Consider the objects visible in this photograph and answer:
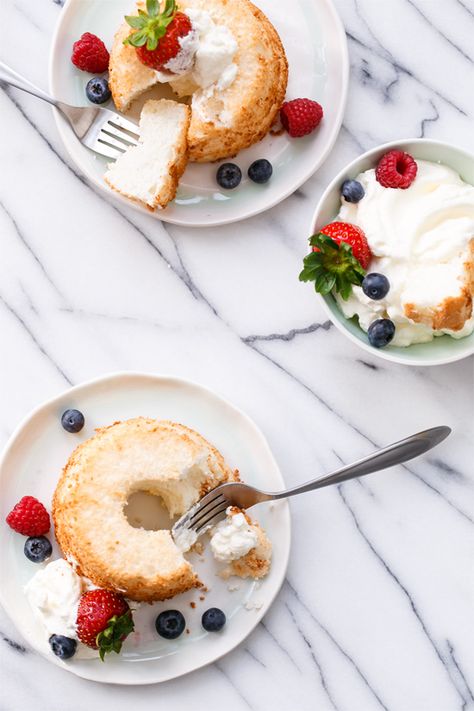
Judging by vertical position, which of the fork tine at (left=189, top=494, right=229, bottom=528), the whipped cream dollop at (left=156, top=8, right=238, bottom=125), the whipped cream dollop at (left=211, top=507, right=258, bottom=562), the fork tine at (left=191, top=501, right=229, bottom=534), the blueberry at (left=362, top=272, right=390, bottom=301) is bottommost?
the whipped cream dollop at (left=211, top=507, right=258, bottom=562)

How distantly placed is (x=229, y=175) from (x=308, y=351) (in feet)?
1.74

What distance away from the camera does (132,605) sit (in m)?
2.31

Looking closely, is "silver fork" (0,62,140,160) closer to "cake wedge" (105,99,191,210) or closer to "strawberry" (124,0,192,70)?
"cake wedge" (105,99,191,210)

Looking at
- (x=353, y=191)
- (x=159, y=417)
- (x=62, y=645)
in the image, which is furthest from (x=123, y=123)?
(x=62, y=645)

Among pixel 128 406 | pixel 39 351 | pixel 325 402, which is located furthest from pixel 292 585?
pixel 39 351

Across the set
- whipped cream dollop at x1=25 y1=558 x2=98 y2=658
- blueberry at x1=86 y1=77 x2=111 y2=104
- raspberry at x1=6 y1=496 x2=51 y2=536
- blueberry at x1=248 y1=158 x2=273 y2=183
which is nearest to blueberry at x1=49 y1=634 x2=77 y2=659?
whipped cream dollop at x1=25 y1=558 x2=98 y2=658

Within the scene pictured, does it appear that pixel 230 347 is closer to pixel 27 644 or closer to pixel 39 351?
pixel 39 351

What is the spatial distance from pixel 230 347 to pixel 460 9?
1.14 meters

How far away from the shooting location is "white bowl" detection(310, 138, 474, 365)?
2.26 metres

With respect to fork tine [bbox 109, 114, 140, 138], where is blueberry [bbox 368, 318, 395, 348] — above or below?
below

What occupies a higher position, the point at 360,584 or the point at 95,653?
the point at 95,653

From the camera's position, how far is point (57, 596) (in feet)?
7.30

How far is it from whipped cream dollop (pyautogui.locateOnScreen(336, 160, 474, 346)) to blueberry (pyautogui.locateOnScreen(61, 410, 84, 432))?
74cm

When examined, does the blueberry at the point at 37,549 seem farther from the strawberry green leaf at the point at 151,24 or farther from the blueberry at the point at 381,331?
the strawberry green leaf at the point at 151,24
